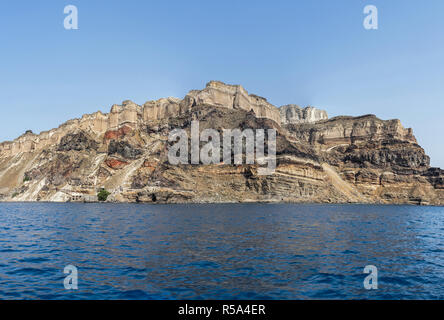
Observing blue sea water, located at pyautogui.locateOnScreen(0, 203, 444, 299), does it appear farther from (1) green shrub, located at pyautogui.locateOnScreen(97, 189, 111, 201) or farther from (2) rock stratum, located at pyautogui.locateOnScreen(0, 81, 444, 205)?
(1) green shrub, located at pyautogui.locateOnScreen(97, 189, 111, 201)

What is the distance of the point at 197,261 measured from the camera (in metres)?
21.6

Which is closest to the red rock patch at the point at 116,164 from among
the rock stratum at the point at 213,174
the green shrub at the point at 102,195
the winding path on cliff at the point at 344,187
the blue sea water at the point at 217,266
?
the rock stratum at the point at 213,174

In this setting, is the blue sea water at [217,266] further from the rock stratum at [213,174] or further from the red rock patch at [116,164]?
the red rock patch at [116,164]

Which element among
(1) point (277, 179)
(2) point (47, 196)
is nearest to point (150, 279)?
(1) point (277, 179)

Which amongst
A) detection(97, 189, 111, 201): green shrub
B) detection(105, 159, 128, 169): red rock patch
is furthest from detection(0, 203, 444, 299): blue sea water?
detection(105, 159, 128, 169): red rock patch

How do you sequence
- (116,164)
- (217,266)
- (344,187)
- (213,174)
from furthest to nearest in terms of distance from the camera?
(344,187) < (116,164) < (213,174) < (217,266)

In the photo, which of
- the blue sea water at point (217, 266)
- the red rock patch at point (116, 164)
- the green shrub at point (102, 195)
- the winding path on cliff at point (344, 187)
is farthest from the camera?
the red rock patch at point (116, 164)

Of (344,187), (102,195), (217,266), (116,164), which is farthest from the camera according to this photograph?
(344,187)

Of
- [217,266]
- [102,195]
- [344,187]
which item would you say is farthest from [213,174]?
[217,266]

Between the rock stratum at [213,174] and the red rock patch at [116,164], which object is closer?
the rock stratum at [213,174]

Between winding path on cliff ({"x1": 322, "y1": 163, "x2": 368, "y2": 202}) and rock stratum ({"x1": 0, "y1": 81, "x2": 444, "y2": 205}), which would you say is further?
winding path on cliff ({"x1": 322, "y1": 163, "x2": 368, "y2": 202})

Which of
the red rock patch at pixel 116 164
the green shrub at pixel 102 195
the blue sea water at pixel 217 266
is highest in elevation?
the red rock patch at pixel 116 164

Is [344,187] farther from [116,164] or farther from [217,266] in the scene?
[217,266]
